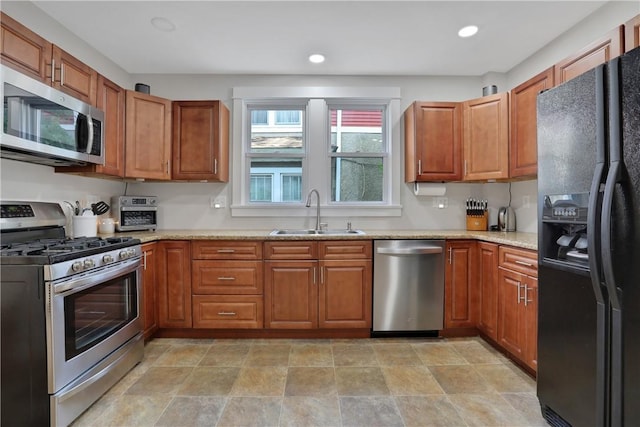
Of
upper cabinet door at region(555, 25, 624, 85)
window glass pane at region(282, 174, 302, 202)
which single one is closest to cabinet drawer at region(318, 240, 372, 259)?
window glass pane at region(282, 174, 302, 202)

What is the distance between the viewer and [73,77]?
7.06 ft

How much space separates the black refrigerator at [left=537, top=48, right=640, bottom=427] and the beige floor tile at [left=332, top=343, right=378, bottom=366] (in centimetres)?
106

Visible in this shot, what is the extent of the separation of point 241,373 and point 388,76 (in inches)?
123

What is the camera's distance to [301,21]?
234cm

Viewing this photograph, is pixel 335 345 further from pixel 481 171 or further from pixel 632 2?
pixel 632 2

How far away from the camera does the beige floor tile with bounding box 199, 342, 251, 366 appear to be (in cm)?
227

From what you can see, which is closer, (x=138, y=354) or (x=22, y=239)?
(x=22, y=239)

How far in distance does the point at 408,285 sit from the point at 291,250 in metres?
1.06

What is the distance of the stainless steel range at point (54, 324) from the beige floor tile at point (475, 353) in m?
2.50

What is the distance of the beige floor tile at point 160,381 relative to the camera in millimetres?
1910

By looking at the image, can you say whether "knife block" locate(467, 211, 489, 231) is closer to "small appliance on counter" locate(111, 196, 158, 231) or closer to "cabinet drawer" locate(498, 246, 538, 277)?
"cabinet drawer" locate(498, 246, 538, 277)

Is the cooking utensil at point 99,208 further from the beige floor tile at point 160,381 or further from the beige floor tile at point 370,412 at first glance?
the beige floor tile at point 370,412

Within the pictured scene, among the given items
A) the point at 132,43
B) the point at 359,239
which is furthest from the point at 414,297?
the point at 132,43

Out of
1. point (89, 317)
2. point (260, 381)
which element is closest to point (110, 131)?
point (89, 317)
